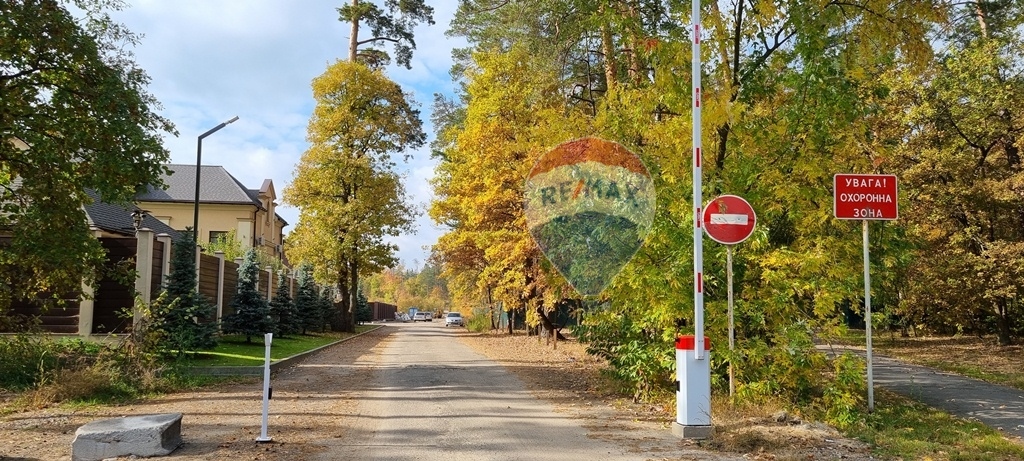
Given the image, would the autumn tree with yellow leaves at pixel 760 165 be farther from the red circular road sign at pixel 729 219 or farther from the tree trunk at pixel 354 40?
the tree trunk at pixel 354 40

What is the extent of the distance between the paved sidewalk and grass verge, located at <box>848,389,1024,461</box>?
16.4 inches

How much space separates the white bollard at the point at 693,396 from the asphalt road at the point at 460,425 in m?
0.90

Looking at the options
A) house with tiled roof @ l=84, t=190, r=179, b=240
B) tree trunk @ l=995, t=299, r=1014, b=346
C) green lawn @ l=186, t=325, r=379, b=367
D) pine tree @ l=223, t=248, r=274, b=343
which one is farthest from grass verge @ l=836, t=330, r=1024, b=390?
house with tiled roof @ l=84, t=190, r=179, b=240

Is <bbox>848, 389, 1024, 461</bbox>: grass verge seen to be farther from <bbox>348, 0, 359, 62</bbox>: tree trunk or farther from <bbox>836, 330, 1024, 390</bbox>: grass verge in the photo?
<bbox>348, 0, 359, 62</bbox>: tree trunk

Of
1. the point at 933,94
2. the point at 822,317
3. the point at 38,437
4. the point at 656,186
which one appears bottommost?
the point at 38,437

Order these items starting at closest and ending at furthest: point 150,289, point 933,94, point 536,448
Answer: point 536,448 < point 150,289 < point 933,94

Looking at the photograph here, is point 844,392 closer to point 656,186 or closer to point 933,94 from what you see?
point 656,186

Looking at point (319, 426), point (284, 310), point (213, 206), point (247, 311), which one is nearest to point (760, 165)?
point (319, 426)

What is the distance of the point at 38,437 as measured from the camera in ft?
26.6

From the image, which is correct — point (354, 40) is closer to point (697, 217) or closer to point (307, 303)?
point (307, 303)

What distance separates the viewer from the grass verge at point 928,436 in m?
7.44

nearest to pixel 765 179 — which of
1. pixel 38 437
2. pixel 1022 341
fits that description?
pixel 38 437

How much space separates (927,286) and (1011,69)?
247 inches

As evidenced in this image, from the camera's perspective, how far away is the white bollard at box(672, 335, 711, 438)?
7.96 meters
